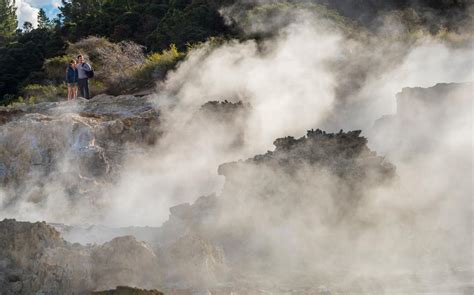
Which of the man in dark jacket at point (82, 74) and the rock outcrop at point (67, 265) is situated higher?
the man in dark jacket at point (82, 74)

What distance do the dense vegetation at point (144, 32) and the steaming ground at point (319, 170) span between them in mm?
2503

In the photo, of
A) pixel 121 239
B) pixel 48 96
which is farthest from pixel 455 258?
pixel 48 96

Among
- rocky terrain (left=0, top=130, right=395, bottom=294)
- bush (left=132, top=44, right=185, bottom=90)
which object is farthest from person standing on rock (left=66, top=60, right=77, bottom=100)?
rocky terrain (left=0, top=130, right=395, bottom=294)

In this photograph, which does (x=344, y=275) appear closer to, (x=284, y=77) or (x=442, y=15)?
(x=284, y=77)

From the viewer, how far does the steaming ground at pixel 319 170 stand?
6.08m

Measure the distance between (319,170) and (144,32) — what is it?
18267 millimetres

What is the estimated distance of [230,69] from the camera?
38.9ft

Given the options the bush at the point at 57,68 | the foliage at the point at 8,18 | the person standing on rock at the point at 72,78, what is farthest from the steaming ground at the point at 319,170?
the foliage at the point at 8,18

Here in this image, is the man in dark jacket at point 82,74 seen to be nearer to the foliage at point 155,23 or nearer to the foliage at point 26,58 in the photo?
the foliage at point 155,23

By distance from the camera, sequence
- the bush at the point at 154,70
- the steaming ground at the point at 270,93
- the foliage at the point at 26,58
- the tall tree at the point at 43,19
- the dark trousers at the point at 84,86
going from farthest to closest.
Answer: the tall tree at the point at 43,19 → the foliage at the point at 26,58 → the bush at the point at 154,70 → the dark trousers at the point at 84,86 → the steaming ground at the point at 270,93

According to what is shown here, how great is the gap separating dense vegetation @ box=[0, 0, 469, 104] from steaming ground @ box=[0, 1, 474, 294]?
2.50 meters

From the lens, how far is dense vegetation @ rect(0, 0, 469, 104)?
52.7 feet

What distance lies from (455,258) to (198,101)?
5.51 meters

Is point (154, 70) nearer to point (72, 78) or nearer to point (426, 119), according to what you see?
point (72, 78)
